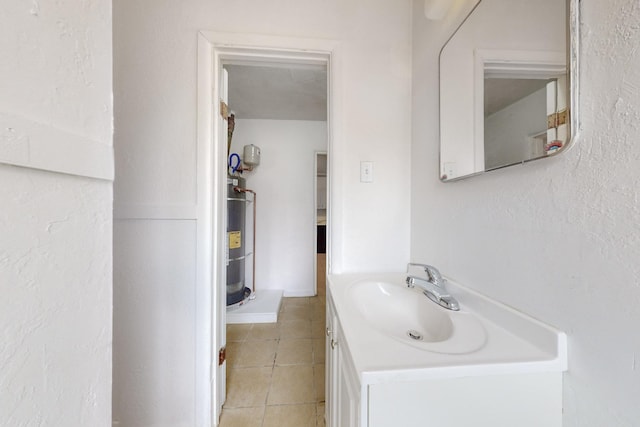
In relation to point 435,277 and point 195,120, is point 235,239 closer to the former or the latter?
point 195,120

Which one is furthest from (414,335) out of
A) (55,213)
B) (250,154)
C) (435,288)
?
(250,154)

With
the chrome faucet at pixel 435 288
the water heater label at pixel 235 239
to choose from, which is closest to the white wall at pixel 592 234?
the chrome faucet at pixel 435 288

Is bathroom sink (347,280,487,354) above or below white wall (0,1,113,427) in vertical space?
below

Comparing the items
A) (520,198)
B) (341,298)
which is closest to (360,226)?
(341,298)

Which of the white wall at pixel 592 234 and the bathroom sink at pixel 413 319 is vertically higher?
the white wall at pixel 592 234

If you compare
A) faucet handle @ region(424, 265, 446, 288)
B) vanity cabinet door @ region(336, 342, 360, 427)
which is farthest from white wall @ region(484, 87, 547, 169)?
vanity cabinet door @ region(336, 342, 360, 427)

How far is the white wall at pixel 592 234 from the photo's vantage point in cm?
41

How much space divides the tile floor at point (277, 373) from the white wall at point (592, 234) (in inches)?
48.0

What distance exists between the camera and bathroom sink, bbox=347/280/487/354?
60 centimetres

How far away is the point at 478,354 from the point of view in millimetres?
539

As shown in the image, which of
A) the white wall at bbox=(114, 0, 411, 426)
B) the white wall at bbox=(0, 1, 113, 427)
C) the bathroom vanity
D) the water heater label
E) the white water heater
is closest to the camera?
the white wall at bbox=(0, 1, 113, 427)

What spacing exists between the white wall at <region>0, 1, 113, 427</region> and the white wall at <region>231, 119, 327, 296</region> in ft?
7.74

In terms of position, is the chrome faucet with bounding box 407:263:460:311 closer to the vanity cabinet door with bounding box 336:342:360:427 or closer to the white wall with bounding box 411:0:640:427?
the white wall with bounding box 411:0:640:427

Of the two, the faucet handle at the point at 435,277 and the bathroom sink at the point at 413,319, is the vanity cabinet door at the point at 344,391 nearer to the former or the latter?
the bathroom sink at the point at 413,319
